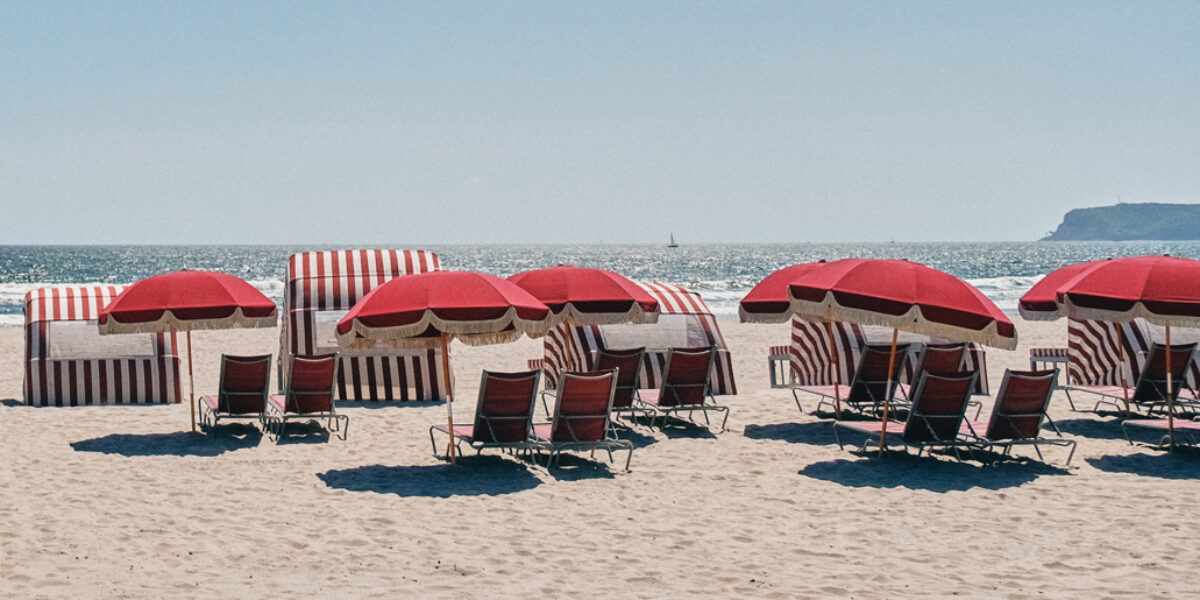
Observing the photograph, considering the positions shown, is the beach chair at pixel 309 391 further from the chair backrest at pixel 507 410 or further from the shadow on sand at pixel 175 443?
the chair backrest at pixel 507 410

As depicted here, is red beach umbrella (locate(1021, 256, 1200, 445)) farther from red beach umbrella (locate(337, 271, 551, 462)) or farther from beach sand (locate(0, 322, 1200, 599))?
red beach umbrella (locate(337, 271, 551, 462))

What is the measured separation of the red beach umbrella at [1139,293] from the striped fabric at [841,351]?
12.5 feet

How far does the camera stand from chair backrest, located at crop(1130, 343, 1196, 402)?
10055 mm

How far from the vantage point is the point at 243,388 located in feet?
32.4

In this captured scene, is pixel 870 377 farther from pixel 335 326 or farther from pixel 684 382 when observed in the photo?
pixel 335 326

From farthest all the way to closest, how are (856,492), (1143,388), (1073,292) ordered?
Result: (1143,388)
(1073,292)
(856,492)

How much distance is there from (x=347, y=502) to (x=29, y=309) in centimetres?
729

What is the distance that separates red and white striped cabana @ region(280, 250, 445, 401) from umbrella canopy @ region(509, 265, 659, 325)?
3071 millimetres

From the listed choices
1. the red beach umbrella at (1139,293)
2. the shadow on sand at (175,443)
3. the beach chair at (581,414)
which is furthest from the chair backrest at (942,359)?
the shadow on sand at (175,443)

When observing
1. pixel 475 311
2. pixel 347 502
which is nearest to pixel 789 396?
pixel 475 311

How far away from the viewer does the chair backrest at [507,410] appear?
8016mm

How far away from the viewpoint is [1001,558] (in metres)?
5.82

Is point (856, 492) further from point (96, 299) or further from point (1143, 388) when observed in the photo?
point (96, 299)

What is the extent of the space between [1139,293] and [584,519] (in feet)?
15.0
